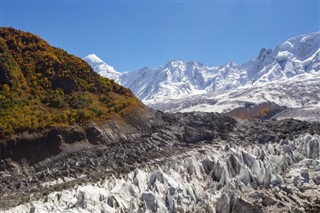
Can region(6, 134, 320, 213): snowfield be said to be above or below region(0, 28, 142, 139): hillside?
below

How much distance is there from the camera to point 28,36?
267ft

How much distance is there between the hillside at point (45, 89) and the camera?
5966cm

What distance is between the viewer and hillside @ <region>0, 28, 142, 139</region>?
59.7m

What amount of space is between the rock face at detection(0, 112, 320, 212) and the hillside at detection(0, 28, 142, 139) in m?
2.91

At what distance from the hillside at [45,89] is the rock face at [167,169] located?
9.54ft

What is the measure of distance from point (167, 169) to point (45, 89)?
32.5 meters

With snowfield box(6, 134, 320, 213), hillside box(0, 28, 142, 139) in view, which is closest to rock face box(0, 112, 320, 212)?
snowfield box(6, 134, 320, 213)

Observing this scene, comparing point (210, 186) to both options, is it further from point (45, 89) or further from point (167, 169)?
point (45, 89)

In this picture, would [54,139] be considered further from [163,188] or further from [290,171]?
[290,171]

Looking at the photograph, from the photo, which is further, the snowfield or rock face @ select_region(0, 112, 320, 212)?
rock face @ select_region(0, 112, 320, 212)

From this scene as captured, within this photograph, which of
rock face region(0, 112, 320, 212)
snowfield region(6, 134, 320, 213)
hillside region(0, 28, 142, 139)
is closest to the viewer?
snowfield region(6, 134, 320, 213)

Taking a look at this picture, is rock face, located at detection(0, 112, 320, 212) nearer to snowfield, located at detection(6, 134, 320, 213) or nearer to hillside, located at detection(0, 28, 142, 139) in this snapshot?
snowfield, located at detection(6, 134, 320, 213)

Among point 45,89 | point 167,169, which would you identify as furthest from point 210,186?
point 45,89

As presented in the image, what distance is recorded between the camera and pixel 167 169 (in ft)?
164
